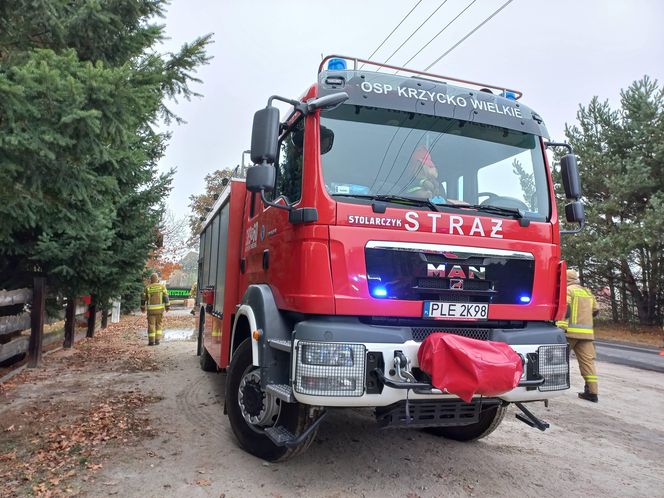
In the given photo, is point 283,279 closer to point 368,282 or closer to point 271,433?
point 368,282

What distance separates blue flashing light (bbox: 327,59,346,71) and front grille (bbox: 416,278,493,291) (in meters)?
1.87

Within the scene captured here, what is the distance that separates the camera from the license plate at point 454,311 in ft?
11.2

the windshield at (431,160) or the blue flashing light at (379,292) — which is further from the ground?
the windshield at (431,160)

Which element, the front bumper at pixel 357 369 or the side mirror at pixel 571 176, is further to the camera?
the side mirror at pixel 571 176

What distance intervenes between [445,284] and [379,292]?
1.73 feet

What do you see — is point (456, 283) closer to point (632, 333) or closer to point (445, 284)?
point (445, 284)

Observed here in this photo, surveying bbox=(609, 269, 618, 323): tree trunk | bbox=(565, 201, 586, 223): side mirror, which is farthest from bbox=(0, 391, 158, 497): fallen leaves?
bbox=(609, 269, 618, 323): tree trunk

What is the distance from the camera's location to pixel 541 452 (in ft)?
14.4

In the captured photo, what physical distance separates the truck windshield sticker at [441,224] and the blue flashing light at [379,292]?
45 cm

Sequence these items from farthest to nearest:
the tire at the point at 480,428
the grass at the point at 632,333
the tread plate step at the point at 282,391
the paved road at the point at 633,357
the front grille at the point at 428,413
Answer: the grass at the point at 632,333
the paved road at the point at 633,357
the tire at the point at 480,428
the front grille at the point at 428,413
the tread plate step at the point at 282,391

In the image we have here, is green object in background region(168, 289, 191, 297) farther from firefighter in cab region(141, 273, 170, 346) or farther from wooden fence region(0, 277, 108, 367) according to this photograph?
wooden fence region(0, 277, 108, 367)

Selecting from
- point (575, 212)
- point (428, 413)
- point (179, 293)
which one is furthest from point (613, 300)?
point (179, 293)

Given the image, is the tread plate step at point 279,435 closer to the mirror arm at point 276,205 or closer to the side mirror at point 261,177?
the mirror arm at point 276,205

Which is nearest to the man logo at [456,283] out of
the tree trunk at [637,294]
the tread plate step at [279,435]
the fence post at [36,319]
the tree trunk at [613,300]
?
the tread plate step at [279,435]
